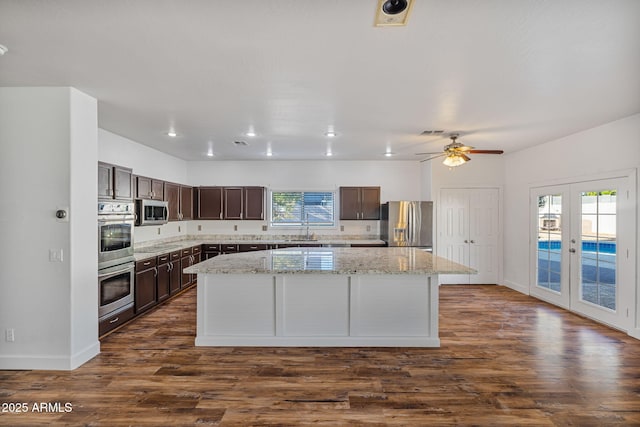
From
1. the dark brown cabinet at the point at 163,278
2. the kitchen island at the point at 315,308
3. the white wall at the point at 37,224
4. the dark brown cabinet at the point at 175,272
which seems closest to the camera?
the white wall at the point at 37,224

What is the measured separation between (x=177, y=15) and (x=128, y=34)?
44 centimetres

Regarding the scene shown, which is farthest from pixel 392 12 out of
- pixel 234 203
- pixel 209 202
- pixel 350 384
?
pixel 209 202

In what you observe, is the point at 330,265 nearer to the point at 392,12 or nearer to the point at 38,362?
the point at 392,12

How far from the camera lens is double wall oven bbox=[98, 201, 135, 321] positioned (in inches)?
137

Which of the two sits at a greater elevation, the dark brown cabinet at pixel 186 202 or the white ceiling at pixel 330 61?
the white ceiling at pixel 330 61

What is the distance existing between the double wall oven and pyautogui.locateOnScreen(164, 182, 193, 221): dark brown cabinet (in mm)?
1442

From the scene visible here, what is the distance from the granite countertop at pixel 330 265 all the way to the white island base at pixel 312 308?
0.46 ft

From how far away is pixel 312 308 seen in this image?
11.3ft

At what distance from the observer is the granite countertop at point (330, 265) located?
10.3ft

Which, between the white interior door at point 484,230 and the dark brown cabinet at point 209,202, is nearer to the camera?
the white interior door at point 484,230

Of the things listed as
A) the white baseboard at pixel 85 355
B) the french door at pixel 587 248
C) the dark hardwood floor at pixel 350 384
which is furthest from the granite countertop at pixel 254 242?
the french door at pixel 587 248

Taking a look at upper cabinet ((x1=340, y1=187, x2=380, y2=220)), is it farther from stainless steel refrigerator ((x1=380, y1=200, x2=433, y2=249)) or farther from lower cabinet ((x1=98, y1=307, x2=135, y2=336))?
lower cabinet ((x1=98, y1=307, x2=135, y2=336))

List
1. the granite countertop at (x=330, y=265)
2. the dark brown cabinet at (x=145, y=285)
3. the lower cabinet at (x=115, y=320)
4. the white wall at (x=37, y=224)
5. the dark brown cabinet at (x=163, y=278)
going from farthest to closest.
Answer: the dark brown cabinet at (x=163, y=278), the dark brown cabinet at (x=145, y=285), the lower cabinet at (x=115, y=320), the granite countertop at (x=330, y=265), the white wall at (x=37, y=224)

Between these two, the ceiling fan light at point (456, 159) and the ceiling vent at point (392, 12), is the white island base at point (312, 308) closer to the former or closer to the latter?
the ceiling fan light at point (456, 159)
